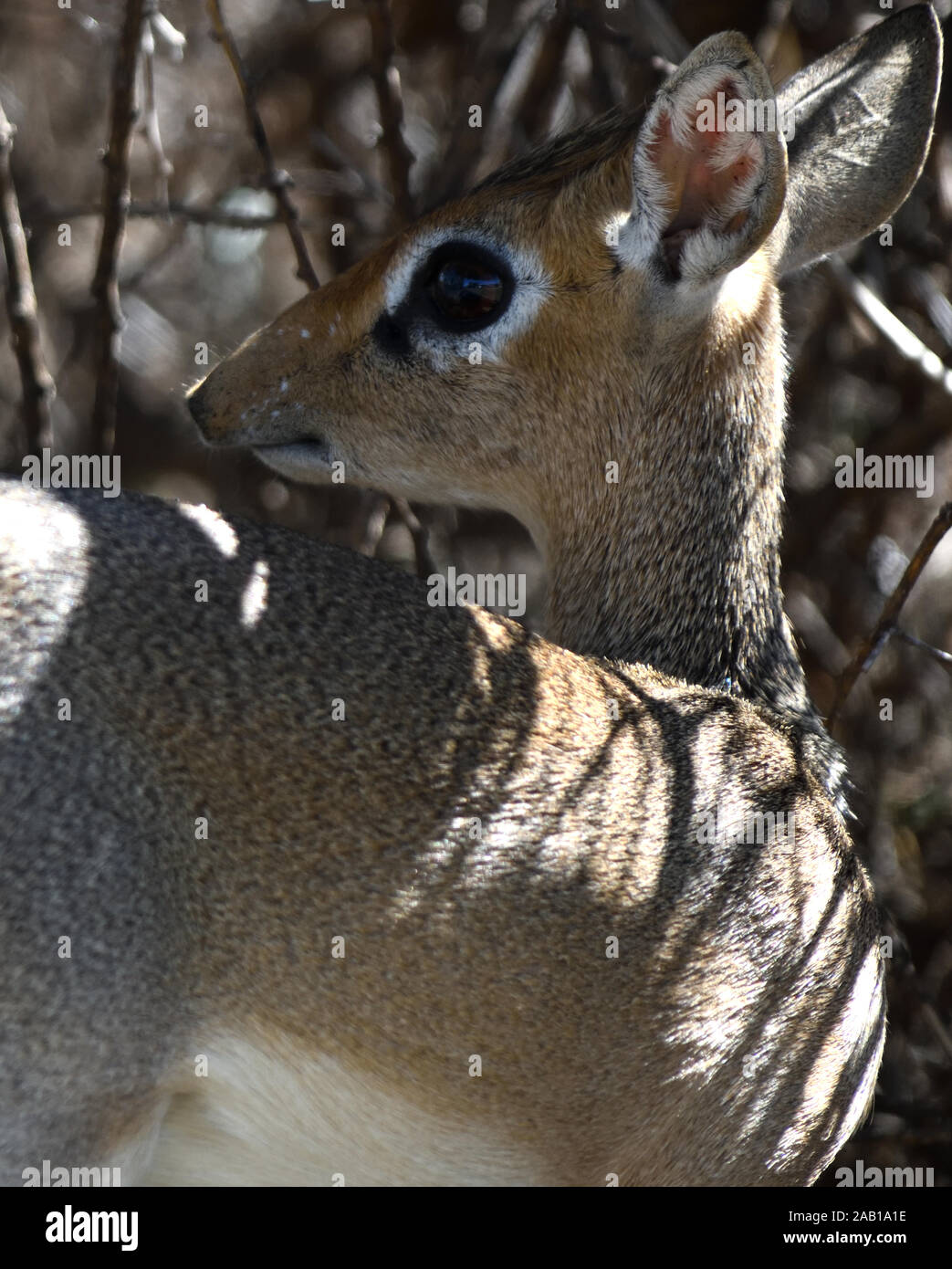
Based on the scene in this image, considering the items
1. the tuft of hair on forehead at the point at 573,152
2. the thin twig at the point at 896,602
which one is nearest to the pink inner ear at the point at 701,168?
the tuft of hair on forehead at the point at 573,152

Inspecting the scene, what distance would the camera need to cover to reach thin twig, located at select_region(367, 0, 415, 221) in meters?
4.31

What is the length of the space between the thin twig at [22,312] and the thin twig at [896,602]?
93.1 inches

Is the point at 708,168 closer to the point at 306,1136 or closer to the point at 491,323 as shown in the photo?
the point at 491,323

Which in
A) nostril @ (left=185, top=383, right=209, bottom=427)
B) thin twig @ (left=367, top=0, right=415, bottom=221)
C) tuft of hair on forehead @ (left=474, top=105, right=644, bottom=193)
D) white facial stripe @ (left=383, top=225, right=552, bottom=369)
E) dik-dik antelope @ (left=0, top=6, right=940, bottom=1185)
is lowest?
dik-dik antelope @ (left=0, top=6, right=940, bottom=1185)

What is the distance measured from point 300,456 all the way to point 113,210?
3.45 feet

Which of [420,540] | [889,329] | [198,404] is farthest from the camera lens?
[889,329]

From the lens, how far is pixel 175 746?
2.53m

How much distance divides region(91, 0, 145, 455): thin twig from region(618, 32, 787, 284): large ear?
4.84ft

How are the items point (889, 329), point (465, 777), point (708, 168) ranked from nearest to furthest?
point (465, 777) < point (708, 168) < point (889, 329)

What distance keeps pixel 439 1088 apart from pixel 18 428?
499cm

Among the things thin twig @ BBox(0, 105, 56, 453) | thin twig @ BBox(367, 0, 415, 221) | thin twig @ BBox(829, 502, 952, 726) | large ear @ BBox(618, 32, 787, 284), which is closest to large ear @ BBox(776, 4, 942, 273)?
large ear @ BBox(618, 32, 787, 284)

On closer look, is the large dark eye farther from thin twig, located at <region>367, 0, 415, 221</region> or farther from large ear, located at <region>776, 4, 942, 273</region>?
thin twig, located at <region>367, 0, 415, 221</region>

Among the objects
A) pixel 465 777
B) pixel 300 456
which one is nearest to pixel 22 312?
pixel 300 456

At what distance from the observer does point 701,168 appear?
3.27 meters
